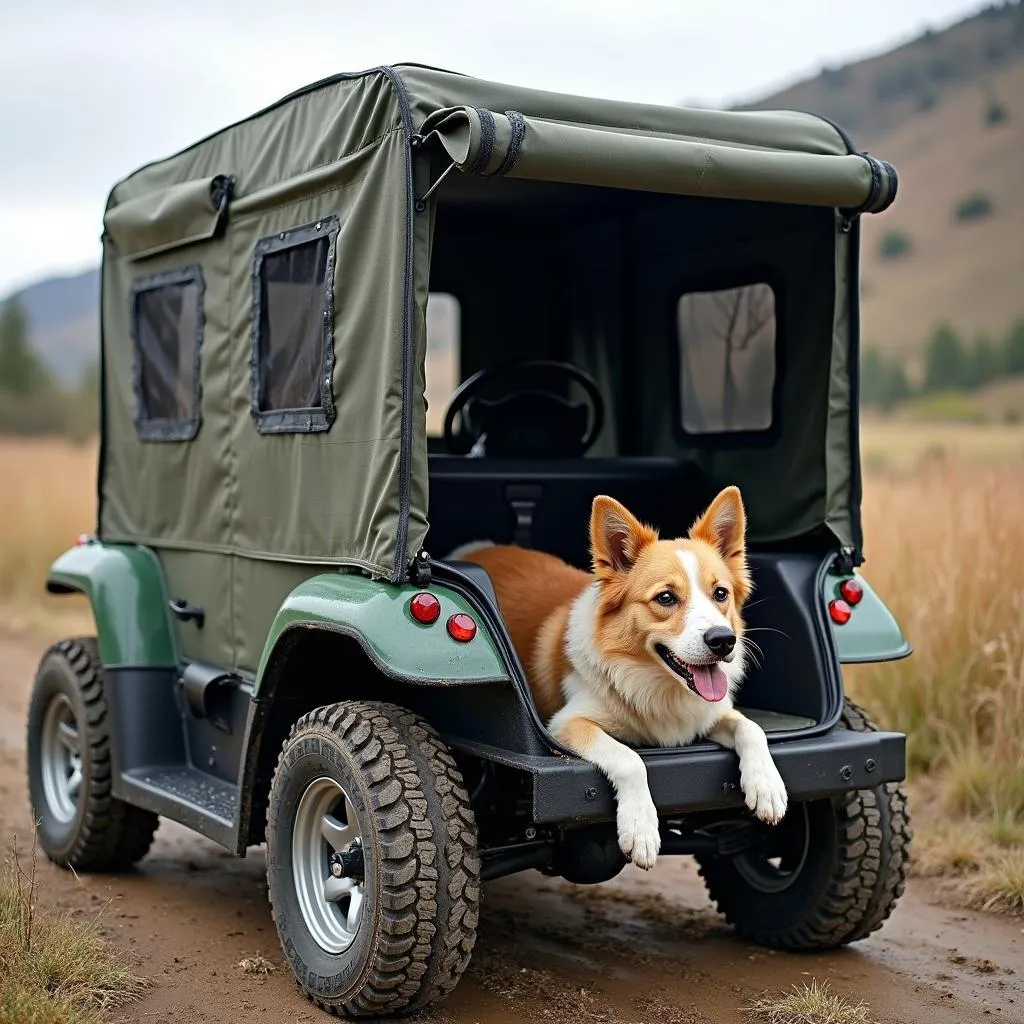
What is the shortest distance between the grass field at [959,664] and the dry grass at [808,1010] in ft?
5.34

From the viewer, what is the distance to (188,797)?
541 cm

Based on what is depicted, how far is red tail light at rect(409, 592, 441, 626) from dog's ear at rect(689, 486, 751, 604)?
873 millimetres

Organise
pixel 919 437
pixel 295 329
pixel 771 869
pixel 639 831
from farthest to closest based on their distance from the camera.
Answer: pixel 919 437 → pixel 771 869 → pixel 295 329 → pixel 639 831

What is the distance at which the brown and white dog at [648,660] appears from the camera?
4.21m

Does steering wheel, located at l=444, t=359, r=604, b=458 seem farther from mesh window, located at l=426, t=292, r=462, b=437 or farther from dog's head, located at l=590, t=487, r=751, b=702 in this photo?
dog's head, located at l=590, t=487, r=751, b=702

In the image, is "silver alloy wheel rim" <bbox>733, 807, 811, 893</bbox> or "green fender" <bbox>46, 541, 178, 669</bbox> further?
"green fender" <bbox>46, 541, 178, 669</bbox>

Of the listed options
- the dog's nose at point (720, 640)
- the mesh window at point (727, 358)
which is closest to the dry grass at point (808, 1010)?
the dog's nose at point (720, 640)

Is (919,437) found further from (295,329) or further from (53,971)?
(53,971)

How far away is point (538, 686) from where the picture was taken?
15.8 feet

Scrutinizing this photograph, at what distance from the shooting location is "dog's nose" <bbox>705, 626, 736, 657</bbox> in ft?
13.8

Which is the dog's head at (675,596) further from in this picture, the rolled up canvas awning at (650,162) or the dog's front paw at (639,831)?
the rolled up canvas awning at (650,162)

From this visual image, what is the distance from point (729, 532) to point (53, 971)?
2447 millimetres

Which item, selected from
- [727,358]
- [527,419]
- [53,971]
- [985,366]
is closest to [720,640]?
[727,358]

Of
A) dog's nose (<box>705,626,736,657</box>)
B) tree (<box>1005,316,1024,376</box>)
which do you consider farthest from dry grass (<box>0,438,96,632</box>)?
tree (<box>1005,316,1024,376</box>)
